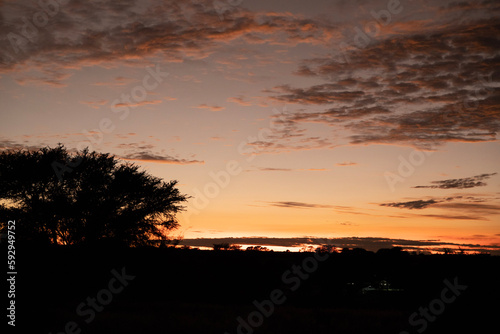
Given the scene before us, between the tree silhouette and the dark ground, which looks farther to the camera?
the tree silhouette

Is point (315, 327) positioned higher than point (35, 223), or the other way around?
point (35, 223)

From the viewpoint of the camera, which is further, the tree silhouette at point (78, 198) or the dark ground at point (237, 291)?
the tree silhouette at point (78, 198)

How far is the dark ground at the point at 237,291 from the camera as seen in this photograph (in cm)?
1867

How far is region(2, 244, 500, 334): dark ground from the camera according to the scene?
1867cm

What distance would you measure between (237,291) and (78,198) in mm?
13986

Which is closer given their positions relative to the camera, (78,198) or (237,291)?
(237,291)

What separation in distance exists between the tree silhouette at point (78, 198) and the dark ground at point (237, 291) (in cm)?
591

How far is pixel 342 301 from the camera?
27938 mm

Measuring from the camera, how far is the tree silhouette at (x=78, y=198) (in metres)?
36.3

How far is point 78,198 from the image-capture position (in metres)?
36.8

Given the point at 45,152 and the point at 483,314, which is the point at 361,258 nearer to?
the point at 483,314

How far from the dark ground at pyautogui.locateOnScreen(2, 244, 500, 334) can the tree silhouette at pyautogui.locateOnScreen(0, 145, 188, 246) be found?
5.91 metres

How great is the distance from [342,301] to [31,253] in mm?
17296

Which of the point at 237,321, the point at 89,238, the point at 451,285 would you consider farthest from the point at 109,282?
the point at 451,285
